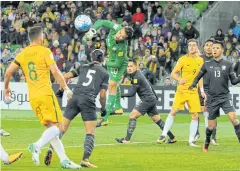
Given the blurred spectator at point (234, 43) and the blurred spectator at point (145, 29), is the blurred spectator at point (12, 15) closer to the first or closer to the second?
the blurred spectator at point (145, 29)

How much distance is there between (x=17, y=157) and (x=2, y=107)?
1807 centimetres

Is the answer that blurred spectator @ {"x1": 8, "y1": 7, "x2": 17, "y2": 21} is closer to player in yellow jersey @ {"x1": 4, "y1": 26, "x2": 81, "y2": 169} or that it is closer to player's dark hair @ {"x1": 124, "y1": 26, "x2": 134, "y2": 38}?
player's dark hair @ {"x1": 124, "y1": 26, "x2": 134, "y2": 38}

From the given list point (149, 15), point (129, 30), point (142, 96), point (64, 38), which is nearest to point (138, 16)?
point (149, 15)

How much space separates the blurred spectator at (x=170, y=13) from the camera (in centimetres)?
3421

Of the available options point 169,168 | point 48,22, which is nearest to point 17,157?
point 169,168

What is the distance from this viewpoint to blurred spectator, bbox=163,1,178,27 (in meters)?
34.2

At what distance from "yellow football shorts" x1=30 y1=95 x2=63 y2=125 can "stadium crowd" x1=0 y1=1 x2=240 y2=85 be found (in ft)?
55.5

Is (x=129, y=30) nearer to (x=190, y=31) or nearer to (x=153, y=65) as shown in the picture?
(x=153, y=65)

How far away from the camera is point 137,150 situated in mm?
16438

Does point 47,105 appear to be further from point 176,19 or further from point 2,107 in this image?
point 176,19

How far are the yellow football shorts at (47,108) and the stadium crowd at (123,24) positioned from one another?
16.9 meters

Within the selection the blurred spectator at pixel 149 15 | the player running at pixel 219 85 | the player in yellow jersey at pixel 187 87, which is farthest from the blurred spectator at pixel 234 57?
the player running at pixel 219 85

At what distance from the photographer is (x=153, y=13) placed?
35.1 meters

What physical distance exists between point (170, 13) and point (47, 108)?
21865 millimetres
